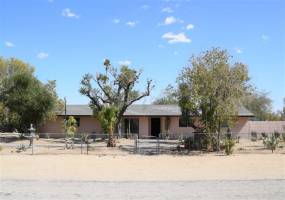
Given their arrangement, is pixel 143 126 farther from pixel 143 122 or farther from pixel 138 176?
pixel 138 176

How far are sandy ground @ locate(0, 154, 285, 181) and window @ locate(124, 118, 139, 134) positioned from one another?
808 inches

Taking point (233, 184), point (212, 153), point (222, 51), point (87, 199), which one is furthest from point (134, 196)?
point (222, 51)

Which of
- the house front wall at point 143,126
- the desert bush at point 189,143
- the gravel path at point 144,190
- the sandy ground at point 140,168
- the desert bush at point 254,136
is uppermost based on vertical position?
the house front wall at point 143,126

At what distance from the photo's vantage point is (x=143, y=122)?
4603 centimetres

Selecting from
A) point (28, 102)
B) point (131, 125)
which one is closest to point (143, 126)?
point (131, 125)

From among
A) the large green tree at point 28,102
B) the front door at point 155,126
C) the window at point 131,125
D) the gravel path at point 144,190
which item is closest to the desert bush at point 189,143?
the large green tree at point 28,102

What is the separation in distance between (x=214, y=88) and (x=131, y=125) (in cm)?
1851

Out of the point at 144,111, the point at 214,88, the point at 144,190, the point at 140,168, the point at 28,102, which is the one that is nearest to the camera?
the point at 144,190

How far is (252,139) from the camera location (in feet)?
129

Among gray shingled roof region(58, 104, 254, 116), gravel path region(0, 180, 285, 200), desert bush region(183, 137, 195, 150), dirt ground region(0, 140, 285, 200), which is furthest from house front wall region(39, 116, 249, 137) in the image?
gravel path region(0, 180, 285, 200)

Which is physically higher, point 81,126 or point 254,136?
point 81,126

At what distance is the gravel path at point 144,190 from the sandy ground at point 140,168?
1.33 metres

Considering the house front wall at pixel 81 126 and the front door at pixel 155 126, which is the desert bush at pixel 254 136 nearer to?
the front door at pixel 155 126

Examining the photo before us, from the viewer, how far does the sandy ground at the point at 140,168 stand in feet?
56.6
